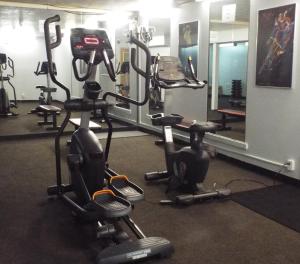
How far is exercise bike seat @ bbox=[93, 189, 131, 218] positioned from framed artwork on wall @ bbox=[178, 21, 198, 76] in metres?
3.44

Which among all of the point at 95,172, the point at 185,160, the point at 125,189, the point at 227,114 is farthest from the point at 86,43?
the point at 227,114

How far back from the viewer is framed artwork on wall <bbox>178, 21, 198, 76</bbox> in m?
5.95

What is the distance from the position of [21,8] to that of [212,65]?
411 cm

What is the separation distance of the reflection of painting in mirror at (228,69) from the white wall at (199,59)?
12 cm

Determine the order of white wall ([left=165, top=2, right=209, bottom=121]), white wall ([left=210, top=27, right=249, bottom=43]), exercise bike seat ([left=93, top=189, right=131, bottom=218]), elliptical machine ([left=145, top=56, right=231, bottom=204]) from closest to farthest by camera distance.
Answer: exercise bike seat ([left=93, top=189, right=131, bottom=218]) < elliptical machine ([left=145, top=56, right=231, bottom=204]) < white wall ([left=210, top=27, right=249, bottom=43]) < white wall ([left=165, top=2, right=209, bottom=121])

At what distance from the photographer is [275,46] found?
171 inches

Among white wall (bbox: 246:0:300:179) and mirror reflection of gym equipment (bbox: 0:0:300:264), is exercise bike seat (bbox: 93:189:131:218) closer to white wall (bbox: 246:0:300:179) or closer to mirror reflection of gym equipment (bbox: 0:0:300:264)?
mirror reflection of gym equipment (bbox: 0:0:300:264)

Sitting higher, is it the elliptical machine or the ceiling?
the ceiling

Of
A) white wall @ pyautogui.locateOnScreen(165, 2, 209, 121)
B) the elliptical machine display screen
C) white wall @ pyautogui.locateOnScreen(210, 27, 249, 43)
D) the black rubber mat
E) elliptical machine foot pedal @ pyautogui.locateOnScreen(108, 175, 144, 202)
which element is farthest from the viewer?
white wall @ pyautogui.locateOnScreen(165, 2, 209, 121)

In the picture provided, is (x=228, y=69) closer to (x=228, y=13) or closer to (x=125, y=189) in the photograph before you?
(x=228, y=13)

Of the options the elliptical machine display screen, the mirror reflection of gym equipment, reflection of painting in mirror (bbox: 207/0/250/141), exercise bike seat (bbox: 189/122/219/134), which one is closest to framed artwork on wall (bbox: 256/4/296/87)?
the mirror reflection of gym equipment

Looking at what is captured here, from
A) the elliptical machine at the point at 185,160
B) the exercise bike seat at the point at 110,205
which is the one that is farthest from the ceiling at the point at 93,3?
the exercise bike seat at the point at 110,205

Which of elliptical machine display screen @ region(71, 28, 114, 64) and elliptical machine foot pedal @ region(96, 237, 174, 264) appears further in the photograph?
elliptical machine display screen @ region(71, 28, 114, 64)

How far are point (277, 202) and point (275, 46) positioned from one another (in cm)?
184
